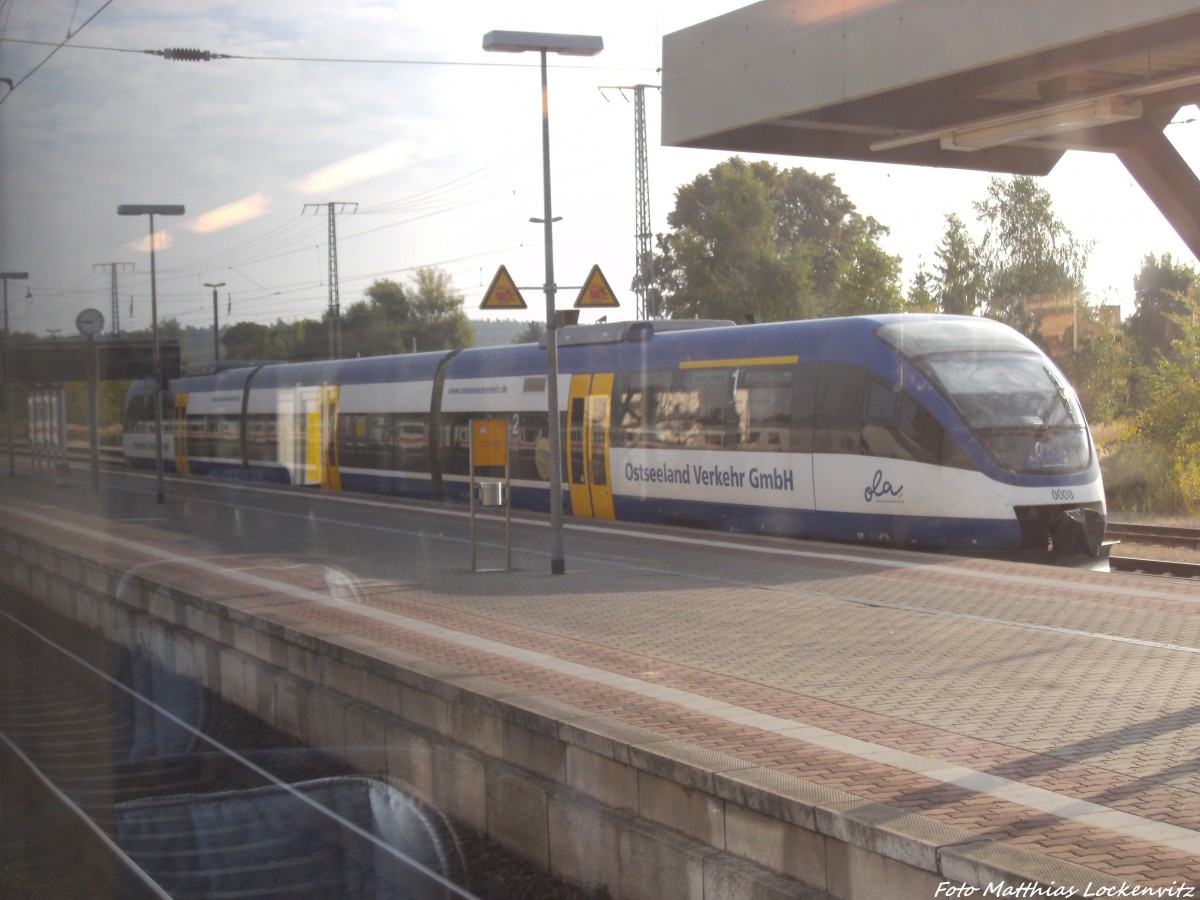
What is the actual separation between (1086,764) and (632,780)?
84.5 inches

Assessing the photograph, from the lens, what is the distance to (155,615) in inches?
550

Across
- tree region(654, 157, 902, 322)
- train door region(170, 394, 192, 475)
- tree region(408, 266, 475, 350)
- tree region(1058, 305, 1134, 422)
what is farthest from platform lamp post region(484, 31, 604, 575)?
tree region(408, 266, 475, 350)

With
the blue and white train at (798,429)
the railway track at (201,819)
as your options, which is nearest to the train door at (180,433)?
the blue and white train at (798,429)

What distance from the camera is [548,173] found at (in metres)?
13.5

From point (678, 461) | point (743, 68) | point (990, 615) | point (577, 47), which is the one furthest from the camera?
point (678, 461)

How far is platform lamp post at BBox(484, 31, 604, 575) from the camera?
13.0 meters

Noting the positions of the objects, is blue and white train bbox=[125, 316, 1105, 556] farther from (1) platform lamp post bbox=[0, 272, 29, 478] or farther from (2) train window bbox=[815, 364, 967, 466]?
(1) platform lamp post bbox=[0, 272, 29, 478]

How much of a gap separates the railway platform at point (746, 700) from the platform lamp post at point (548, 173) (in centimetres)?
72

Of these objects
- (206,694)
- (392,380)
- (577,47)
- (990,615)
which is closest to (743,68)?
(990,615)

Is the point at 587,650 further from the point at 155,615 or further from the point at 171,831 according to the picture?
the point at 155,615

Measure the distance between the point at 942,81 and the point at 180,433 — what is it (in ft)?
121

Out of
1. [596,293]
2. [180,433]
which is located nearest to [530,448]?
[596,293]

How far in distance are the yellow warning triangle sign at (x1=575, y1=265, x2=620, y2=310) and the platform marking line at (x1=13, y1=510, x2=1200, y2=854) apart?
412cm

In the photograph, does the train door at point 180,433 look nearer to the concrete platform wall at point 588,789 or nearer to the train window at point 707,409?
the train window at point 707,409
